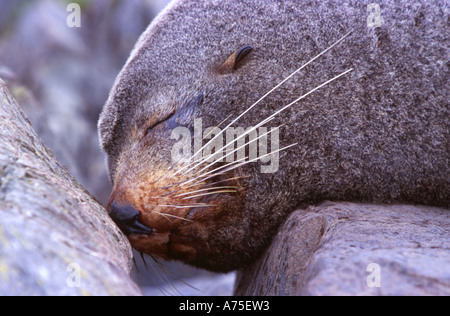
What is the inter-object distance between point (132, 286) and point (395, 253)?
3.35 ft

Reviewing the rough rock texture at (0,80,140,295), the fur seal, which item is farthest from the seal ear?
the rough rock texture at (0,80,140,295)

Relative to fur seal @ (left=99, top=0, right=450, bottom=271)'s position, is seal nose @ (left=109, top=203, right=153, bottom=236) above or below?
below

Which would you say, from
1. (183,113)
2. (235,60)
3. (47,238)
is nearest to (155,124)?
(183,113)

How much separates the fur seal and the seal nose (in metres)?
0.07

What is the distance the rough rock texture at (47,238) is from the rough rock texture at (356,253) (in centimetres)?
72

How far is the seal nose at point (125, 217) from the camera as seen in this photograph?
2.72 m

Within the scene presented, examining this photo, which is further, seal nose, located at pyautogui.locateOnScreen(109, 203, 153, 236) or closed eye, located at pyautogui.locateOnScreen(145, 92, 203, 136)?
closed eye, located at pyautogui.locateOnScreen(145, 92, 203, 136)

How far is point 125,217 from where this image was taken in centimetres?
273

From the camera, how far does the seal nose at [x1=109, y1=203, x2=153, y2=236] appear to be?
2.72 meters

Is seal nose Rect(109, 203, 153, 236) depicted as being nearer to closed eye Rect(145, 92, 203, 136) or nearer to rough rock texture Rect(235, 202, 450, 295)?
closed eye Rect(145, 92, 203, 136)

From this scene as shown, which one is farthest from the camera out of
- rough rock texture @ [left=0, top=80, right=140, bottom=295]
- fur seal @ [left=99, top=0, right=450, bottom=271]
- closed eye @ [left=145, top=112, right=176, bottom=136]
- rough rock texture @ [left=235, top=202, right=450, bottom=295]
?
closed eye @ [left=145, top=112, right=176, bottom=136]

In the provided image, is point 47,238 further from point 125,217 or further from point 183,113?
point 183,113

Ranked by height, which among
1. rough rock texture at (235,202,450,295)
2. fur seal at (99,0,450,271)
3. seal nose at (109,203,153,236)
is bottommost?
rough rock texture at (235,202,450,295)
